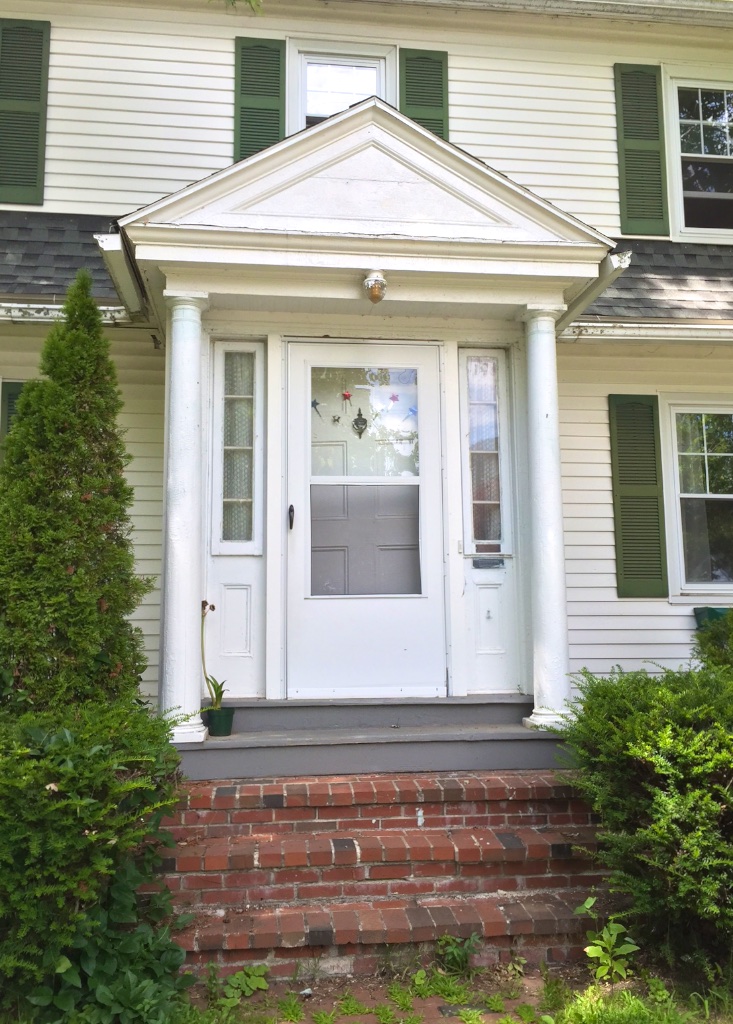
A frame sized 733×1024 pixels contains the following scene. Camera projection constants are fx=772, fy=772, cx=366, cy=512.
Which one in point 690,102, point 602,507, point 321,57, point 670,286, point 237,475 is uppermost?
point 321,57

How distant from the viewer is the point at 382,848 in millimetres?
3441

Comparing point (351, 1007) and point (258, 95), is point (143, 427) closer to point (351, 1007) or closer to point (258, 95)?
point (258, 95)

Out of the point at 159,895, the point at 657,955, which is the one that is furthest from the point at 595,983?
the point at 159,895

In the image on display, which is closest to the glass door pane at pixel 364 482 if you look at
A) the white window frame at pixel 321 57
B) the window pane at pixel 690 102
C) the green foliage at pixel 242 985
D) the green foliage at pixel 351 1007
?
the green foliage at pixel 242 985

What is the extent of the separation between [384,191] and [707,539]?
3.51 meters

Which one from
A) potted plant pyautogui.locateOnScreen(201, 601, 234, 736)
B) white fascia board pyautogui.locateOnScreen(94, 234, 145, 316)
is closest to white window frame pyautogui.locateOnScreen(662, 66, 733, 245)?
white fascia board pyautogui.locateOnScreen(94, 234, 145, 316)

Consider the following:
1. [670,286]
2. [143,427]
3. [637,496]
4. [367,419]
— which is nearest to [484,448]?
[367,419]

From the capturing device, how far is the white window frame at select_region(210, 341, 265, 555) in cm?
462

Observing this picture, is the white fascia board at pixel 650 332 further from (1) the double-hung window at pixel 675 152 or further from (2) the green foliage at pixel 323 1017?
(2) the green foliage at pixel 323 1017

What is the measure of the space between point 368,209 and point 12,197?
2.87m

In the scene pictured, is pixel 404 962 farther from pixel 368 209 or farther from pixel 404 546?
pixel 368 209

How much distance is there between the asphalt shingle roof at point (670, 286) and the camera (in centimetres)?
541

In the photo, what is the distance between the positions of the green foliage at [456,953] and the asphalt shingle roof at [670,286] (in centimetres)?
388

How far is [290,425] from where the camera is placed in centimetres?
470
